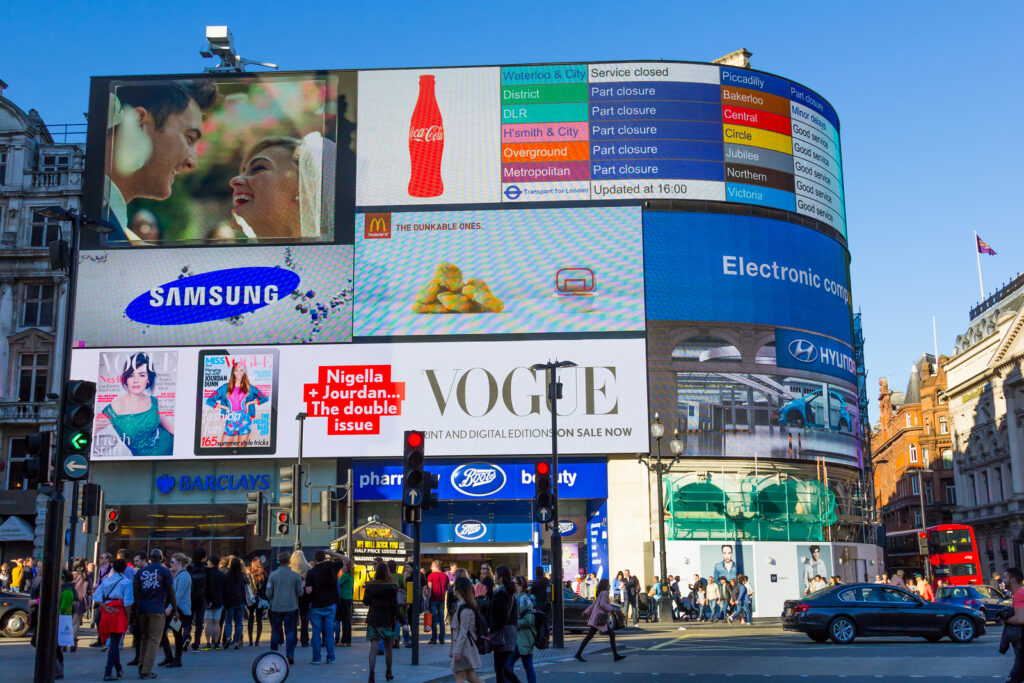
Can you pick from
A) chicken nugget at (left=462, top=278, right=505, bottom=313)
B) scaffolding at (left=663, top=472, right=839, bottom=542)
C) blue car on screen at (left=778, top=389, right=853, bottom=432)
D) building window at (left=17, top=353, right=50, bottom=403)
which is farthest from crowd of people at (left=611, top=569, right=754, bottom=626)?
building window at (left=17, top=353, right=50, bottom=403)

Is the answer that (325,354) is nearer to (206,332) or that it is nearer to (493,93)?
(206,332)

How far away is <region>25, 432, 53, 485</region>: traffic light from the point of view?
51.5 feet

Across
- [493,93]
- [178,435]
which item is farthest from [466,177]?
[178,435]

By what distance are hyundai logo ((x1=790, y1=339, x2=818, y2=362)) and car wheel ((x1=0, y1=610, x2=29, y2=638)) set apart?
32782mm

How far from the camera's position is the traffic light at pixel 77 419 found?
50.0ft

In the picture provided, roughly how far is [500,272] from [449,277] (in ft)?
7.32

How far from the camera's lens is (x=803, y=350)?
4884cm

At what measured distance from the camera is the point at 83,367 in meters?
47.6

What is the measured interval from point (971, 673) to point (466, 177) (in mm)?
34716

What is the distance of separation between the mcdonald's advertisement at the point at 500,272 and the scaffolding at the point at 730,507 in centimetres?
748

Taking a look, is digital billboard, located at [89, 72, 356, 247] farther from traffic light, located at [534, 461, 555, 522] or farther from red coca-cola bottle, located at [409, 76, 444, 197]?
traffic light, located at [534, 461, 555, 522]

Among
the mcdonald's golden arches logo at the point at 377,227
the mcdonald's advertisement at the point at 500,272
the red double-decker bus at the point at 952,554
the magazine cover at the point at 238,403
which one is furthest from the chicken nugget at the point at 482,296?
the red double-decker bus at the point at 952,554

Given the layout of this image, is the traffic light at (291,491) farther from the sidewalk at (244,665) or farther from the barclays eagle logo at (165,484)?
the barclays eagle logo at (165,484)

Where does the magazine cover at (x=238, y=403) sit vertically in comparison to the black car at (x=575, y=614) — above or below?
above
